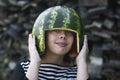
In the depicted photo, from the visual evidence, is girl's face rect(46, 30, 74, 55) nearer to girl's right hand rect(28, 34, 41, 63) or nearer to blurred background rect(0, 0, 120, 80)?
girl's right hand rect(28, 34, 41, 63)

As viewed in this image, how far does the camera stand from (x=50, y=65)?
319cm

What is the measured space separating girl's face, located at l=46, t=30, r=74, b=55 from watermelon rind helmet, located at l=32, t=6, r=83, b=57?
4cm

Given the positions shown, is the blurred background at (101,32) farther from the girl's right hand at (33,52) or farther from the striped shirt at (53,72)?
the girl's right hand at (33,52)

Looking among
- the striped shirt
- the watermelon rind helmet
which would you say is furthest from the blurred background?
the watermelon rind helmet

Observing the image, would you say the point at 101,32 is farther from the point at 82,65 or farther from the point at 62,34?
the point at 62,34

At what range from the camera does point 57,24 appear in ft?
10.1

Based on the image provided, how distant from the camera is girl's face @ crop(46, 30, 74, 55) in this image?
307cm

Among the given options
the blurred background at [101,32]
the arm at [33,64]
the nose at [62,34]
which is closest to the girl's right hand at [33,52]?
the arm at [33,64]

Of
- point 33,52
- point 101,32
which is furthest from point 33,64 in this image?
point 101,32

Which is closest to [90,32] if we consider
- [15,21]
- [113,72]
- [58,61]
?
[113,72]

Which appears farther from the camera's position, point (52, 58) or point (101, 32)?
point (101, 32)

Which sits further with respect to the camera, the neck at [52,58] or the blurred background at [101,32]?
the blurred background at [101,32]

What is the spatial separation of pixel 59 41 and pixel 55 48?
0.20 ft

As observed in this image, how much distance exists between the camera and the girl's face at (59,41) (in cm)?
307
